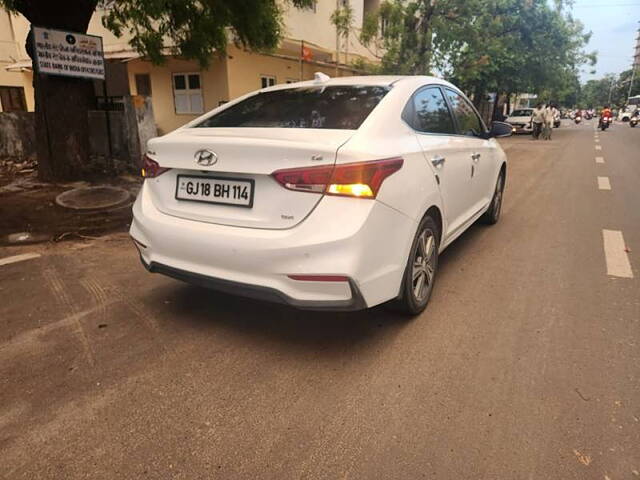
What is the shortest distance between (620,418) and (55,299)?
145 inches

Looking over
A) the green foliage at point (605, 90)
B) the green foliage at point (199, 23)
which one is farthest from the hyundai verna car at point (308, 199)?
the green foliage at point (605, 90)

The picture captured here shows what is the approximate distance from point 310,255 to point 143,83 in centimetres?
1682

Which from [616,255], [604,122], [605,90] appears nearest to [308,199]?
[616,255]

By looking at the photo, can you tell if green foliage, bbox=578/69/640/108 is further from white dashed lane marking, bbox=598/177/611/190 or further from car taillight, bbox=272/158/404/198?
car taillight, bbox=272/158/404/198

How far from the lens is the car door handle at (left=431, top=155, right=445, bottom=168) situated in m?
3.16

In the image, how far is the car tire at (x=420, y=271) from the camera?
290cm

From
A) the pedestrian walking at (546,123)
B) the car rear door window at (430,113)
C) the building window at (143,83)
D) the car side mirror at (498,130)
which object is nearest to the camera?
the car rear door window at (430,113)

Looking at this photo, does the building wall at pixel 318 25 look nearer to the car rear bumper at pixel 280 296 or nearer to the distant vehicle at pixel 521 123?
the distant vehicle at pixel 521 123

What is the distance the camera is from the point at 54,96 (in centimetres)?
731

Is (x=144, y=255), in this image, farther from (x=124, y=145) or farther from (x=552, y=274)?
(x=124, y=145)

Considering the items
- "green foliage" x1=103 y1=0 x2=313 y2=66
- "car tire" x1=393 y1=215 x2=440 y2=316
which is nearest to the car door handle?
"car tire" x1=393 y1=215 x2=440 y2=316

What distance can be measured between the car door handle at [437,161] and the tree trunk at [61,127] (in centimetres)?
662

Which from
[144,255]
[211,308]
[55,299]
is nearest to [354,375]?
[211,308]

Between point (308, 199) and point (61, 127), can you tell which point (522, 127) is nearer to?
point (61, 127)
